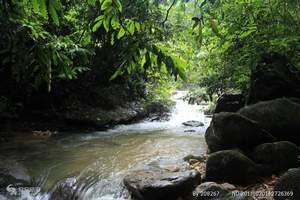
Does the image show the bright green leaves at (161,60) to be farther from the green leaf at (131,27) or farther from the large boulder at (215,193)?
the large boulder at (215,193)

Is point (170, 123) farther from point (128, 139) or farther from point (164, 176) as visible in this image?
point (164, 176)

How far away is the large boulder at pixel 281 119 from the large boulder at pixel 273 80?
112 centimetres

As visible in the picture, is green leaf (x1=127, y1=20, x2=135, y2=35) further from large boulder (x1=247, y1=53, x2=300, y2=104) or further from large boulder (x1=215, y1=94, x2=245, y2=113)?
large boulder (x1=215, y1=94, x2=245, y2=113)

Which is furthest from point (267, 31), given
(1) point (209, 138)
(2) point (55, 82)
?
(2) point (55, 82)

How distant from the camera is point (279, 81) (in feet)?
24.8

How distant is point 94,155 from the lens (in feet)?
25.9

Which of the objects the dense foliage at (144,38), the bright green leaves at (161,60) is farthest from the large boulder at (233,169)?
the bright green leaves at (161,60)

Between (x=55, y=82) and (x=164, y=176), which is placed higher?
(x=55, y=82)

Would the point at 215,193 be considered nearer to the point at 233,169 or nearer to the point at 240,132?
the point at 233,169

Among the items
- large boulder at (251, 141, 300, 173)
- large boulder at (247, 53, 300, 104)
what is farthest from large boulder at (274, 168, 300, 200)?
large boulder at (247, 53, 300, 104)

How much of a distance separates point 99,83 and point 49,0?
12.3 meters

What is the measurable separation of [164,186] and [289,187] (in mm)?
1682

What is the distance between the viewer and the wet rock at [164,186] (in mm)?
4969

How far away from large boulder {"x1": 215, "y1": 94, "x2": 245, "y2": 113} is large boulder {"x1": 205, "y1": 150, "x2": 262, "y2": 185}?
3811mm
